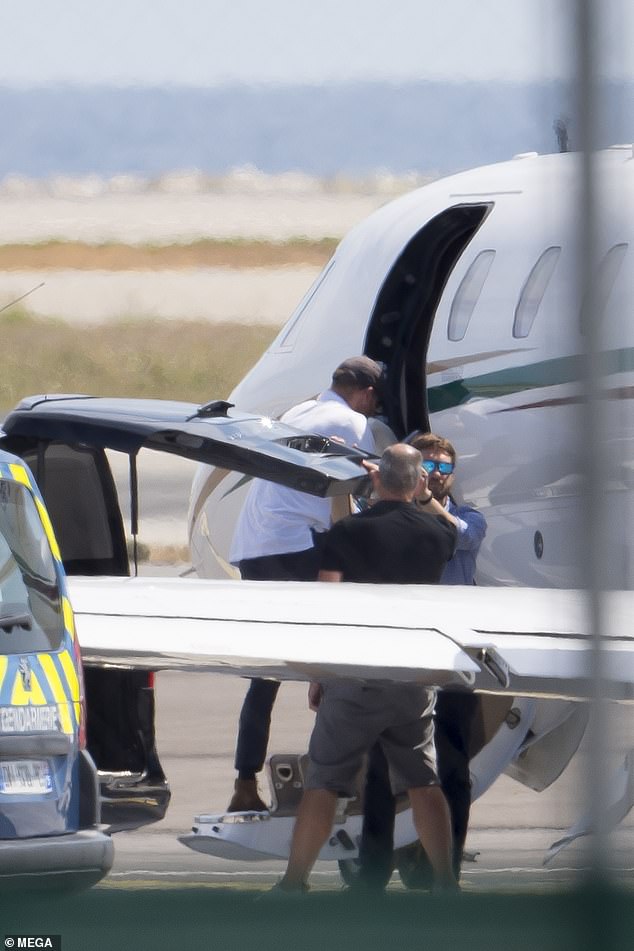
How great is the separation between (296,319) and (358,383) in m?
1.99

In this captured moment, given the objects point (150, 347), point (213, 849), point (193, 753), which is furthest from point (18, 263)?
point (193, 753)

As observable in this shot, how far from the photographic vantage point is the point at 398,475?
506 centimetres

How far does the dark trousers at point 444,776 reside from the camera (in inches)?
197

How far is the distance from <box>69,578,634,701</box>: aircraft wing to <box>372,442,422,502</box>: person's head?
0.40m

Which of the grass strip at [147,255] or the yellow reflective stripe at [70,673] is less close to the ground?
the grass strip at [147,255]

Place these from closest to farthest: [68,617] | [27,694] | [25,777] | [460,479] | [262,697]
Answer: [25,777]
[27,694]
[68,617]
[262,697]
[460,479]

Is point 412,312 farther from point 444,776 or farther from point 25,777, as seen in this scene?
point 25,777

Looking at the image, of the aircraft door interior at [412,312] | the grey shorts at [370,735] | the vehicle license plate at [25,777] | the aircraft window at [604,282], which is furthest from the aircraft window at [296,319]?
the aircraft window at [604,282]

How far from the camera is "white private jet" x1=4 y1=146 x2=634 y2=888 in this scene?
1.82 meters

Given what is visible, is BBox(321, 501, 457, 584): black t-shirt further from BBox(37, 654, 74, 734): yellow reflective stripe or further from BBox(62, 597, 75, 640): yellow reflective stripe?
BBox(37, 654, 74, 734): yellow reflective stripe

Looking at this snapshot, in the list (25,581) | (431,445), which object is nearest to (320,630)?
(25,581)

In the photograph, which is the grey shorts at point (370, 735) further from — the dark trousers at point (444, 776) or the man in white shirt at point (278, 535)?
the man in white shirt at point (278, 535)

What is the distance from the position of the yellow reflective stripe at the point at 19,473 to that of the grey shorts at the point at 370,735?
3.77ft

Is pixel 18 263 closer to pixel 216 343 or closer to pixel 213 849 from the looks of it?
pixel 216 343
